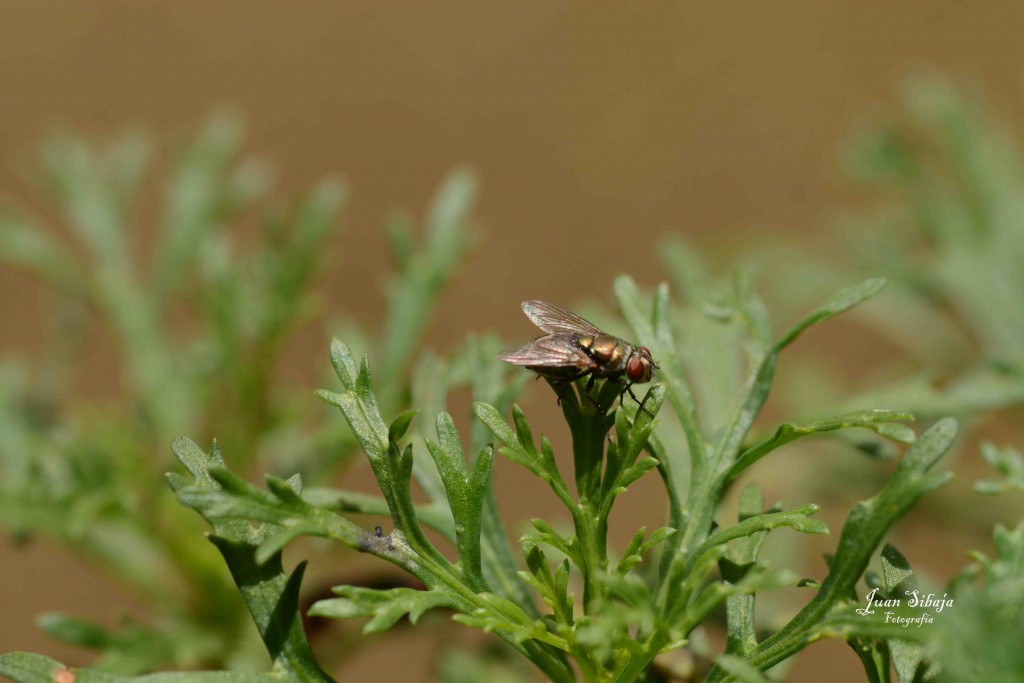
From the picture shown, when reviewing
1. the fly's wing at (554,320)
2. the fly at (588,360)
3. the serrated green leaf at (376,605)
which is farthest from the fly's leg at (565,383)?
the serrated green leaf at (376,605)

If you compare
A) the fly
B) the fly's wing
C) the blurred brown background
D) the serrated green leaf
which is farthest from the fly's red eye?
the blurred brown background

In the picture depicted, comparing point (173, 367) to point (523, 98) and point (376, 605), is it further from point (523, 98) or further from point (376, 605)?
point (523, 98)

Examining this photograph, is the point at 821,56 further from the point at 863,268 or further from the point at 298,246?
the point at 298,246

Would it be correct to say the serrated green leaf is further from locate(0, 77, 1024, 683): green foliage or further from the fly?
the fly

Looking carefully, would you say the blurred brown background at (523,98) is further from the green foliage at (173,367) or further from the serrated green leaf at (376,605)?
the serrated green leaf at (376,605)

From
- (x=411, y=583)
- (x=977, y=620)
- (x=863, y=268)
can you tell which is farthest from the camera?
(x=863, y=268)

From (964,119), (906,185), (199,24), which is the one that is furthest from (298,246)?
(199,24)
